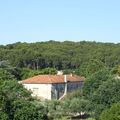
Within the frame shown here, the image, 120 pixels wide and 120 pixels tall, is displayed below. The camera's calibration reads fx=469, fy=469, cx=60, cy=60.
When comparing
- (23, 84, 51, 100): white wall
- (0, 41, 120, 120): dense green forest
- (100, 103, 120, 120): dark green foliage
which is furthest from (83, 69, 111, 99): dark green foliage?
(100, 103, 120, 120): dark green foliage

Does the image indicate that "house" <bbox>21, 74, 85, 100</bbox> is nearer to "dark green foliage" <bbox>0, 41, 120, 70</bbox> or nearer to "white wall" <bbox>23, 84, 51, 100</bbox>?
"white wall" <bbox>23, 84, 51, 100</bbox>

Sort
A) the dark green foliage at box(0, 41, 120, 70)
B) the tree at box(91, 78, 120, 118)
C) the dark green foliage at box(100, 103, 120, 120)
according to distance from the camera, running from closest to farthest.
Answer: the dark green foliage at box(100, 103, 120, 120) < the tree at box(91, 78, 120, 118) < the dark green foliage at box(0, 41, 120, 70)

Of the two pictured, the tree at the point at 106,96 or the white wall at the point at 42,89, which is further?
the white wall at the point at 42,89

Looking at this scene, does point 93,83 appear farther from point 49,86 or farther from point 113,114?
point 113,114

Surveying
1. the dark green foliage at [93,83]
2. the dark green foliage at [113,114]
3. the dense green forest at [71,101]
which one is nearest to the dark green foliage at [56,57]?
the dense green forest at [71,101]

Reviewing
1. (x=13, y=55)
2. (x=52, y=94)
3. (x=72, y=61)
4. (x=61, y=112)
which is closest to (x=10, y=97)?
(x=61, y=112)

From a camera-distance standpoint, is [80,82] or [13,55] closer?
[80,82]

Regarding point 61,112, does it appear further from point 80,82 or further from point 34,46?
point 34,46

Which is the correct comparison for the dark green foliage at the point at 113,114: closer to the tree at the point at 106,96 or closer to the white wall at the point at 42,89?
the tree at the point at 106,96

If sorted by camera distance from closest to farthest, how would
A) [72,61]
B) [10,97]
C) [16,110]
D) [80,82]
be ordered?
[16,110] < [10,97] < [80,82] < [72,61]

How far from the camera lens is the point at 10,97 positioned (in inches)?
1382

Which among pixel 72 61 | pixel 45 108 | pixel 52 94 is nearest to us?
pixel 45 108

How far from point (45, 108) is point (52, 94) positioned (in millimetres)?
17878

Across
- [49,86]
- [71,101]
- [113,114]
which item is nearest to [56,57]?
[49,86]
